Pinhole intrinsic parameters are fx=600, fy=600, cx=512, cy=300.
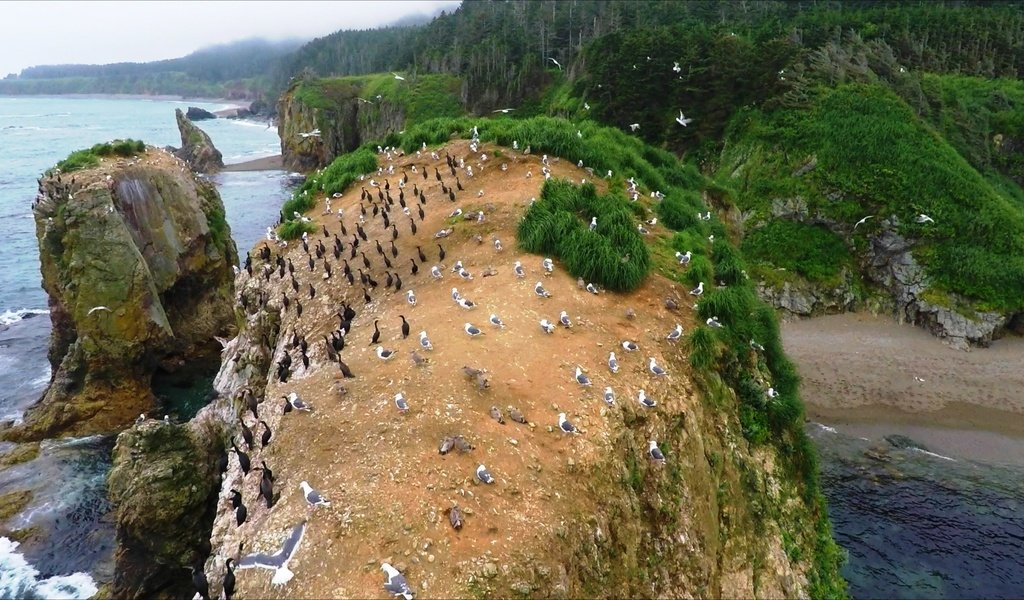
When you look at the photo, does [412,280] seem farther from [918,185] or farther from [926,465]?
[918,185]

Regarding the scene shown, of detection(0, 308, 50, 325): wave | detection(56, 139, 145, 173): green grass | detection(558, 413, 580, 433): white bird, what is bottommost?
detection(0, 308, 50, 325): wave

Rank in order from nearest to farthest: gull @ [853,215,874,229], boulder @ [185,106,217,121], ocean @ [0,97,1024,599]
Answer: ocean @ [0,97,1024,599] < gull @ [853,215,874,229] < boulder @ [185,106,217,121]

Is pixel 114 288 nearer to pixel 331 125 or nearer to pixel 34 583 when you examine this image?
pixel 34 583

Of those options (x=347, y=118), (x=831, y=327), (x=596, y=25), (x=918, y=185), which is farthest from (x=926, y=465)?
(x=347, y=118)

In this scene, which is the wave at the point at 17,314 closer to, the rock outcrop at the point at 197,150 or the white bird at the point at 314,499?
the white bird at the point at 314,499

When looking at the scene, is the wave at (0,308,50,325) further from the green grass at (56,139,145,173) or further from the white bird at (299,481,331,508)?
the white bird at (299,481,331,508)

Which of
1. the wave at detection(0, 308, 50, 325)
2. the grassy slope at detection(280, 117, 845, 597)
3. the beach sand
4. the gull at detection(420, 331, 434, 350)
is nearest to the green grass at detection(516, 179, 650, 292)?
the grassy slope at detection(280, 117, 845, 597)
